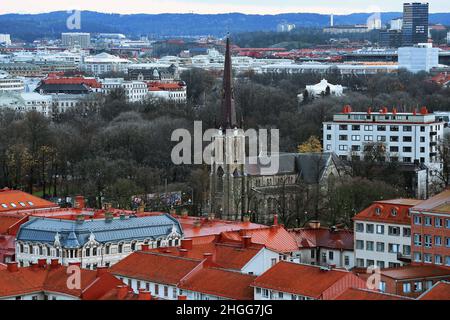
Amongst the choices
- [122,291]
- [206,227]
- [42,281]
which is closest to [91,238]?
[206,227]

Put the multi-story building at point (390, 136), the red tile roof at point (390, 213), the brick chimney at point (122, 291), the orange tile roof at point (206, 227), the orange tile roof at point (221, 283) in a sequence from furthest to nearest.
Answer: the multi-story building at point (390, 136) < the orange tile roof at point (206, 227) < the red tile roof at point (390, 213) < the orange tile roof at point (221, 283) < the brick chimney at point (122, 291)

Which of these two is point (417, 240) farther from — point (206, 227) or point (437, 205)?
point (206, 227)

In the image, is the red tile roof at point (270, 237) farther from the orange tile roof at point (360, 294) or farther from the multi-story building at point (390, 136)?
the multi-story building at point (390, 136)

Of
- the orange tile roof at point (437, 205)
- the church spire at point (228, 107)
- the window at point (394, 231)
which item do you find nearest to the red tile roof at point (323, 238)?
the window at point (394, 231)

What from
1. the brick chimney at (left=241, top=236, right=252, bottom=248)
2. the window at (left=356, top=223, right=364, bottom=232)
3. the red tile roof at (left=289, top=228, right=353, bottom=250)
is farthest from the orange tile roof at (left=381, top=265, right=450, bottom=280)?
the red tile roof at (left=289, top=228, right=353, bottom=250)

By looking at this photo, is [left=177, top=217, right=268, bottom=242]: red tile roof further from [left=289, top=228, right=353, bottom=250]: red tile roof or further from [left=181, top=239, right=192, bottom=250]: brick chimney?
[left=181, top=239, right=192, bottom=250]: brick chimney

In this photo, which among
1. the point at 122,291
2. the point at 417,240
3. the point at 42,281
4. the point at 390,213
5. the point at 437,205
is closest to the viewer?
the point at 122,291
